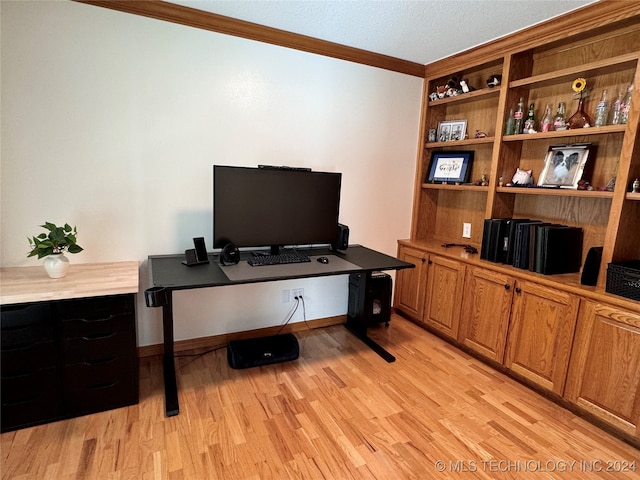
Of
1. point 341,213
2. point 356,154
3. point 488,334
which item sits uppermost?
point 356,154

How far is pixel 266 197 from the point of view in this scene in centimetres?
236

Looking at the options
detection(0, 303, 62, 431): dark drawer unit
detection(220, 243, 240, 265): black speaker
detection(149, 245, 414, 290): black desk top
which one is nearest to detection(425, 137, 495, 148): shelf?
detection(149, 245, 414, 290): black desk top

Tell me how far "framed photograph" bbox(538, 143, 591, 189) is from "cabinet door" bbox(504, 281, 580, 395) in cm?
73

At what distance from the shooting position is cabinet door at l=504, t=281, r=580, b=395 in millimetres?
2061

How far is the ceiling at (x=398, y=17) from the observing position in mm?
2072

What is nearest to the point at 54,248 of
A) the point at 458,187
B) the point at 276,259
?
the point at 276,259

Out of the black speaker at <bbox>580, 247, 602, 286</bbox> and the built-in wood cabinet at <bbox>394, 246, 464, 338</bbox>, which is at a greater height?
the black speaker at <bbox>580, 247, 602, 286</bbox>

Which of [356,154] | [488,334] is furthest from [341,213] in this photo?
[488,334]

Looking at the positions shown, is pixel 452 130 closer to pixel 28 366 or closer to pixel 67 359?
pixel 67 359

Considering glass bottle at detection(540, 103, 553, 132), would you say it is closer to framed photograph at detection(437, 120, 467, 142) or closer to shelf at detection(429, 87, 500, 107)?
shelf at detection(429, 87, 500, 107)

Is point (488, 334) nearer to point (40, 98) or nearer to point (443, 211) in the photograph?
point (443, 211)

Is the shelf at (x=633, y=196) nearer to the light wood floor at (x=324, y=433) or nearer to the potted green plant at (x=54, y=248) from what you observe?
the light wood floor at (x=324, y=433)

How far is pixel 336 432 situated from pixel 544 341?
56.4 inches

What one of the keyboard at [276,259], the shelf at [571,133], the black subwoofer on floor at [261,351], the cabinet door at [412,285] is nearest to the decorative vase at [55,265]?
the keyboard at [276,259]
